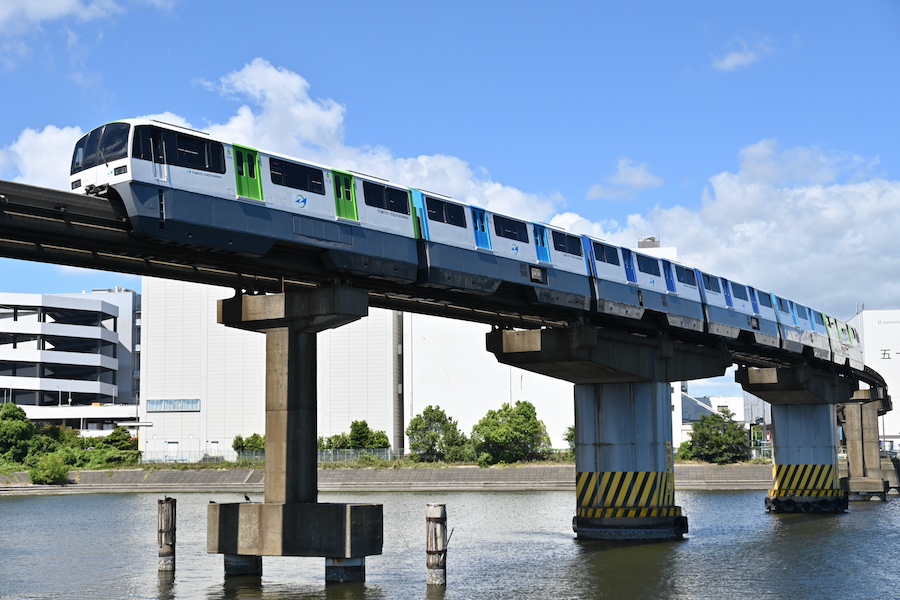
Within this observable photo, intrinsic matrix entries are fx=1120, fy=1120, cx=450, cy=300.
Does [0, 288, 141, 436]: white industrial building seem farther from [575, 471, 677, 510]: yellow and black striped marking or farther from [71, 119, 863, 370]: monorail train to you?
[71, 119, 863, 370]: monorail train

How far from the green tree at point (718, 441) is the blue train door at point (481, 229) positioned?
253ft

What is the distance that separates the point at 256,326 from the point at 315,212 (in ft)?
17.0

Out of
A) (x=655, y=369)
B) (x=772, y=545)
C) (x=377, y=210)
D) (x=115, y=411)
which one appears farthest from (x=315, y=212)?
(x=115, y=411)

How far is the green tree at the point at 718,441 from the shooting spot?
114 metres

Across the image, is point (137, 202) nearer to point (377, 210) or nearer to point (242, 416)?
point (377, 210)

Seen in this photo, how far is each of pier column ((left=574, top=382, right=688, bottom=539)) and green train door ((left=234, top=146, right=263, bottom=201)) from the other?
26155 mm

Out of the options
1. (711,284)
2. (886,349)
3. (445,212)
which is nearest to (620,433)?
(711,284)

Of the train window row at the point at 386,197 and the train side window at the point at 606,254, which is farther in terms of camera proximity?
the train side window at the point at 606,254

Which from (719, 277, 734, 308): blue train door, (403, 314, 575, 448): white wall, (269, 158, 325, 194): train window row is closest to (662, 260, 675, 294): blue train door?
(719, 277, 734, 308): blue train door

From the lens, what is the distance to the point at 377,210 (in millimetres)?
37062

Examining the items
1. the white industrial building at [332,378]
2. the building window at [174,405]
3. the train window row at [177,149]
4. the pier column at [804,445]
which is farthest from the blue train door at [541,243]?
the building window at [174,405]

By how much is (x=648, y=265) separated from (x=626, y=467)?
9.86 meters

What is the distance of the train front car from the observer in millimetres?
29938

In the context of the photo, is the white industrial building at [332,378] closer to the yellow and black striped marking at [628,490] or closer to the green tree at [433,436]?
the green tree at [433,436]
